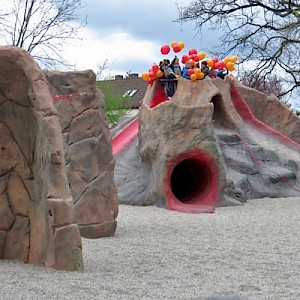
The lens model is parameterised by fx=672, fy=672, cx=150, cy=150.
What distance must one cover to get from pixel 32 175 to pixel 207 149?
6.51 metres

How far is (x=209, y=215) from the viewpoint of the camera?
1171 cm

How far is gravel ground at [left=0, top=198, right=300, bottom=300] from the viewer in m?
5.13

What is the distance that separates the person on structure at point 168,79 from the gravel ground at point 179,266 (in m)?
5.63

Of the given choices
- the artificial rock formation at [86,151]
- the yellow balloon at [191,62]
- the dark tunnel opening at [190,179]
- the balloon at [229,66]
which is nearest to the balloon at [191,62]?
the yellow balloon at [191,62]

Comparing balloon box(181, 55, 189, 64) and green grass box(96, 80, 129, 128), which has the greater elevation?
balloon box(181, 55, 189, 64)

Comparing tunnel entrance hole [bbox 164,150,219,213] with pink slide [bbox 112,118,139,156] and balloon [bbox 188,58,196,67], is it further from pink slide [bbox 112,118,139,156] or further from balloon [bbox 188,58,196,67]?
balloon [bbox 188,58,196,67]

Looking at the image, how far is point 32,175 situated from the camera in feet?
21.3

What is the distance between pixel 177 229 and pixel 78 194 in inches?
68.2

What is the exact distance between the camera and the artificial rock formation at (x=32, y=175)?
5.82m

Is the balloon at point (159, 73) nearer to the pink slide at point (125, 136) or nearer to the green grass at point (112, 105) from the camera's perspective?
the pink slide at point (125, 136)

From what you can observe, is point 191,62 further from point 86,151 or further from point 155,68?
point 86,151

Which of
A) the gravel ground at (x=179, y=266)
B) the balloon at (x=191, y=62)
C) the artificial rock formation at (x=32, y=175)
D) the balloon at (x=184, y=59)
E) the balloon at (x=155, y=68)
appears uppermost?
the balloon at (x=184, y=59)

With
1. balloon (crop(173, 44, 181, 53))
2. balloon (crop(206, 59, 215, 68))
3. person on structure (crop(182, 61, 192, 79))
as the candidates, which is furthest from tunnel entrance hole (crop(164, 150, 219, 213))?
balloon (crop(173, 44, 181, 53))

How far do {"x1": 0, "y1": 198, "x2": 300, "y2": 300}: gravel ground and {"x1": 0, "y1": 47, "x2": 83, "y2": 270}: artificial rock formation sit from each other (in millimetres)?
193
